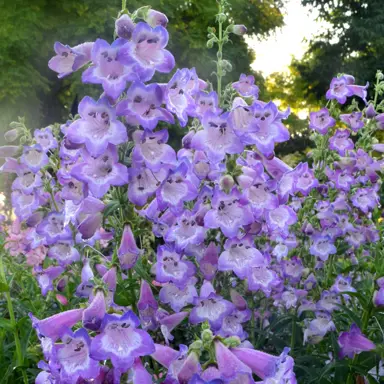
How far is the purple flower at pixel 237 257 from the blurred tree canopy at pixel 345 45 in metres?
16.3

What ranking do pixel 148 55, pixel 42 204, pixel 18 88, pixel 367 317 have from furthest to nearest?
pixel 18 88 → pixel 42 204 → pixel 367 317 → pixel 148 55

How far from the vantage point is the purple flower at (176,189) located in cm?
170

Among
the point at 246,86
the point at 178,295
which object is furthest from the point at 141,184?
the point at 246,86

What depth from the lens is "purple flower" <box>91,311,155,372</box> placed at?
139 cm

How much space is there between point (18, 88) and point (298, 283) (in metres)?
10.8

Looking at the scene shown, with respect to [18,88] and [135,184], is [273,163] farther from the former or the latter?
[18,88]

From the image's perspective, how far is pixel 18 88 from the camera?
1287 cm

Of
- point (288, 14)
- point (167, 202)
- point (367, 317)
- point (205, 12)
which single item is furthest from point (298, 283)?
point (288, 14)

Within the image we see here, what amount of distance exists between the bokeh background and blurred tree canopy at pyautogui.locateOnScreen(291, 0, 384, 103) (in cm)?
3

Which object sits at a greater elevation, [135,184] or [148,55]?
[148,55]

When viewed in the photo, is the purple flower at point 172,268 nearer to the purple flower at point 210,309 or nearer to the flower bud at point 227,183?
the purple flower at point 210,309

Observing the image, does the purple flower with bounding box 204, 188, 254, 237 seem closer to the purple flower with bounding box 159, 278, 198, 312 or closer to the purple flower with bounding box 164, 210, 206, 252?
the purple flower with bounding box 164, 210, 206, 252

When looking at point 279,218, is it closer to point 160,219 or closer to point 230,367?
point 160,219

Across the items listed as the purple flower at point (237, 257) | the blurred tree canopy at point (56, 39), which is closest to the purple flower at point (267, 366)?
the purple flower at point (237, 257)
